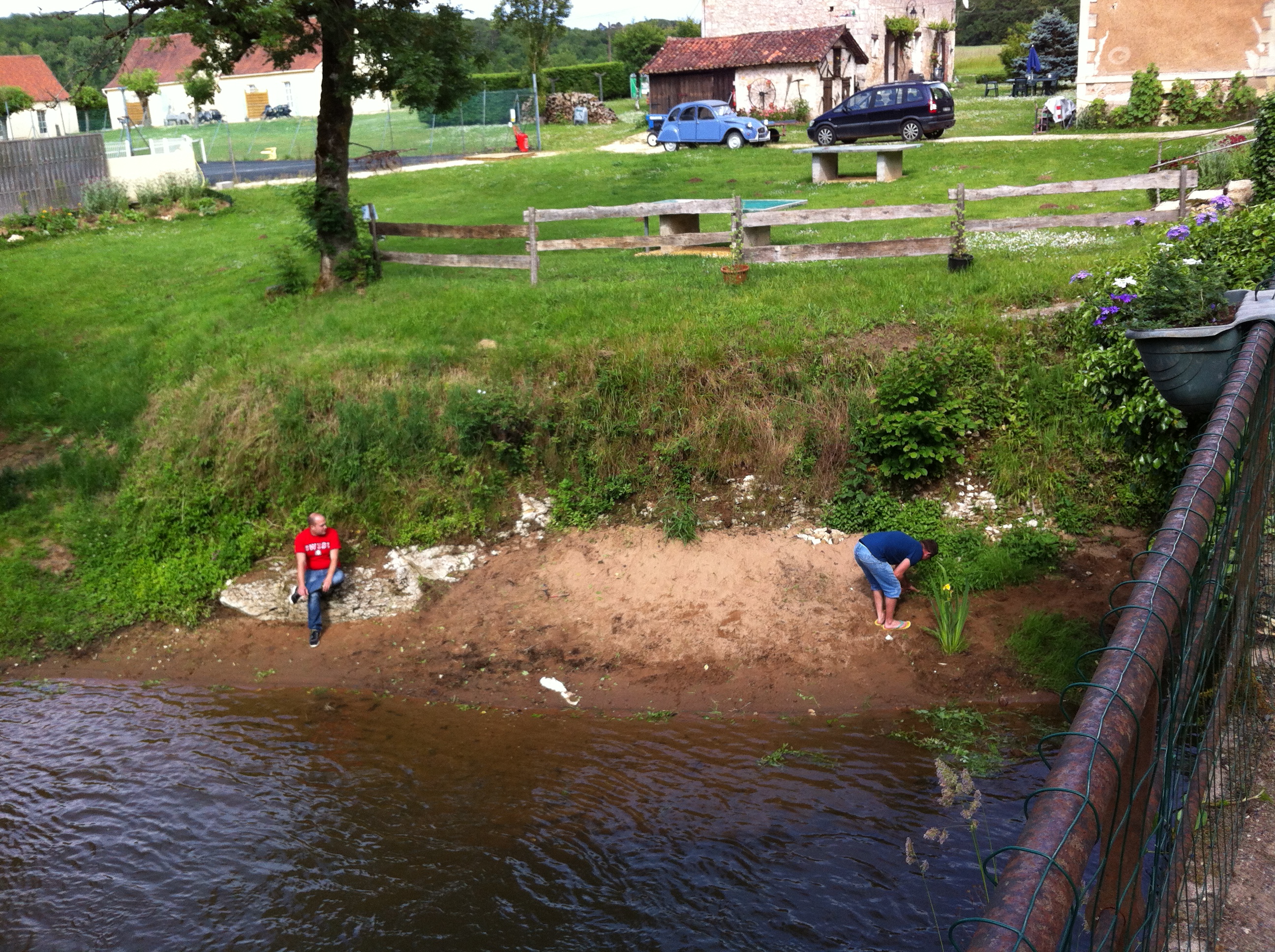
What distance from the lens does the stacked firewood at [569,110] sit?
4481cm

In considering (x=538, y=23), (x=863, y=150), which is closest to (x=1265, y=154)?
(x=863, y=150)

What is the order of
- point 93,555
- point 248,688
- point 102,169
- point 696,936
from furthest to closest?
point 102,169 → point 93,555 → point 248,688 → point 696,936

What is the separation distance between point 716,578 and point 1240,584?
6.96m

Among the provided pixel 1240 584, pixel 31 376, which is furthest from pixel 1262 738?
pixel 31 376

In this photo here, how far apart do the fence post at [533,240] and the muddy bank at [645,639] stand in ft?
16.9

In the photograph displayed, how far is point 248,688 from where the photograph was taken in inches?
425

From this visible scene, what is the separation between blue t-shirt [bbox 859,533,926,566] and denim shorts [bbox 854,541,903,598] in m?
0.05

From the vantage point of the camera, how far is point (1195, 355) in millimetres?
6270

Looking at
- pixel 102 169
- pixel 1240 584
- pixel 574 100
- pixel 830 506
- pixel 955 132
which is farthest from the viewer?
pixel 574 100

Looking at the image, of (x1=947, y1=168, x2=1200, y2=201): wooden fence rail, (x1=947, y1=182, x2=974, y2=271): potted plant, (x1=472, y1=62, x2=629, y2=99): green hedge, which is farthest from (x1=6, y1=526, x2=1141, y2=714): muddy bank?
(x1=472, y1=62, x2=629, y2=99): green hedge

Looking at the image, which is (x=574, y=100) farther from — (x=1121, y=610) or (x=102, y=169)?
(x=1121, y=610)

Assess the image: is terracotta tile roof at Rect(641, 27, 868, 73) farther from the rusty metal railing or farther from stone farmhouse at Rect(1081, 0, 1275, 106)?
the rusty metal railing

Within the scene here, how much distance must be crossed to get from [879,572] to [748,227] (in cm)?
696

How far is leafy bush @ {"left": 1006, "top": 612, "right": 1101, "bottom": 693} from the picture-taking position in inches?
371
